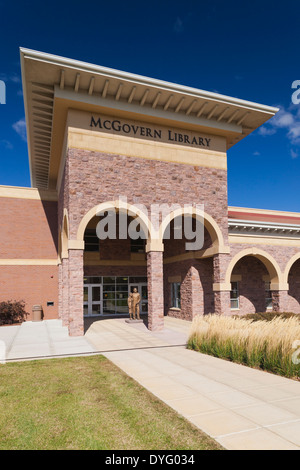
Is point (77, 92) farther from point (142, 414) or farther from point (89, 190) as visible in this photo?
point (142, 414)

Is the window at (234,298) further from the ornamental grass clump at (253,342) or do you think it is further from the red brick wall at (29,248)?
the red brick wall at (29,248)

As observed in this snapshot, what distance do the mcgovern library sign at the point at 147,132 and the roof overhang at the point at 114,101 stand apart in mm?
486

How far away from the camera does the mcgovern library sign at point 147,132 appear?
1762 cm

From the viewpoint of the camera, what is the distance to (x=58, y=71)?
15.5 m

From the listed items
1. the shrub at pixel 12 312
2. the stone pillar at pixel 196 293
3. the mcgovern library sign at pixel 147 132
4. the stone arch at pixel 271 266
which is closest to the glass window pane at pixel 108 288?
the shrub at pixel 12 312

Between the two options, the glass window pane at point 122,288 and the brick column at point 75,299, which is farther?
the glass window pane at point 122,288

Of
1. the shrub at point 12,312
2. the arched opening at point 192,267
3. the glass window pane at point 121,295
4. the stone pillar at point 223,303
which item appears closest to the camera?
the stone pillar at point 223,303

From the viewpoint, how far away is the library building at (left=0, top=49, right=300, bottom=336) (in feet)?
Answer: 54.4

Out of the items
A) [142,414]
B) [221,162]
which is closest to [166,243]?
[221,162]

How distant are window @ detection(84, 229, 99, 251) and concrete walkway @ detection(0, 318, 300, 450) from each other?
12.7m

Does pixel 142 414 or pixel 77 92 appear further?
pixel 77 92

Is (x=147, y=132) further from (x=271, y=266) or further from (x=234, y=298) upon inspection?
(x=234, y=298)

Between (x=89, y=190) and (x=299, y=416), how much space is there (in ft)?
44.1

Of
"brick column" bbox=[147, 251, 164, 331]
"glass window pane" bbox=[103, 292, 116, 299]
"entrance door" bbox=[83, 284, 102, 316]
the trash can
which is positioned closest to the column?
"brick column" bbox=[147, 251, 164, 331]
